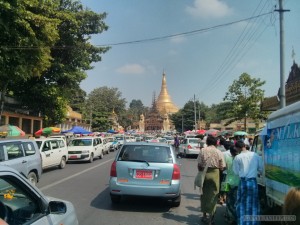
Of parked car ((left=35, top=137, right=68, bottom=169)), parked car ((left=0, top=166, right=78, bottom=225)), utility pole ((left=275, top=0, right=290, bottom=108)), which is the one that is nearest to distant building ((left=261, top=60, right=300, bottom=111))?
utility pole ((left=275, top=0, right=290, bottom=108))

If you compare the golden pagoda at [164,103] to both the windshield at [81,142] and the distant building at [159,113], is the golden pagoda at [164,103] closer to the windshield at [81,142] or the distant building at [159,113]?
the distant building at [159,113]

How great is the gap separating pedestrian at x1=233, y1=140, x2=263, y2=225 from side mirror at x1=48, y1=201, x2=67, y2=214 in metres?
3.75

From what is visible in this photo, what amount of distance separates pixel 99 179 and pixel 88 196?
3.95 metres

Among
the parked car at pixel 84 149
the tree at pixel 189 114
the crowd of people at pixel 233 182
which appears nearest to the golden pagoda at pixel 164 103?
the tree at pixel 189 114

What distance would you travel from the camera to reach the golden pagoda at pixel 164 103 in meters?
155

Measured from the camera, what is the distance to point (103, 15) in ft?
94.9

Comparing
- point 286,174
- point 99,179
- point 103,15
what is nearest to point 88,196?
point 99,179

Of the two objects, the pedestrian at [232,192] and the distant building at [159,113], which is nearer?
the pedestrian at [232,192]

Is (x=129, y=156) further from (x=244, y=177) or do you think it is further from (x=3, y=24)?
(x=3, y=24)

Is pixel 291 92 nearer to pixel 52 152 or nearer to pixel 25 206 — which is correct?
pixel 52 152

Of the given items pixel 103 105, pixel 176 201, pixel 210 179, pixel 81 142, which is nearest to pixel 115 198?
pixel 176 201

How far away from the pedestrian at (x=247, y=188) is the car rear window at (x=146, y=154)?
8.31 feet

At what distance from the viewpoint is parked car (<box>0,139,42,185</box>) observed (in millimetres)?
10625

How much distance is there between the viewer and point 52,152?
58.8 ft
